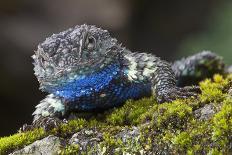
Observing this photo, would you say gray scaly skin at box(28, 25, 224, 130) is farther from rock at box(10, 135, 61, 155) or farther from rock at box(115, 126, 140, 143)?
rock at box(115, 126, 140, 143)

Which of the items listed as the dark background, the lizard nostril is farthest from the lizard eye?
the dark background

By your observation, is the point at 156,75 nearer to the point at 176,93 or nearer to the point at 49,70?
the point at 176,93

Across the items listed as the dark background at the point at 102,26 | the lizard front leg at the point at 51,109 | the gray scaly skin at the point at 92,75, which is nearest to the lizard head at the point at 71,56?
the gray scaly skin at the point at 92,75

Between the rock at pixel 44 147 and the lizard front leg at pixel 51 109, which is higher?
the lizard front leg at pixel 51 109

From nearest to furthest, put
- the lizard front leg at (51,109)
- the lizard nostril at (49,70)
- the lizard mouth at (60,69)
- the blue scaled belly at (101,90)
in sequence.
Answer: the lizard mouth at (60,69) → the lizard nostril at (49,70) → the blue scaled belly at (101,90) → the lizard front leg at (51,109)

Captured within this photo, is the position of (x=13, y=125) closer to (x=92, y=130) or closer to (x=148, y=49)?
(x=148, y=49)

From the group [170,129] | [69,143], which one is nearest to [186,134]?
[170,129]

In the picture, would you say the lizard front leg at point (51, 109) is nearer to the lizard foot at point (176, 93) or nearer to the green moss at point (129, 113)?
the green moss at point (129, 113)
